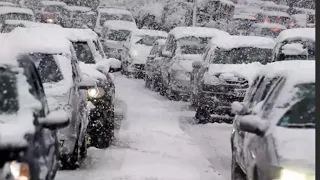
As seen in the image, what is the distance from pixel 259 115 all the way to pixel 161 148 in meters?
4.66

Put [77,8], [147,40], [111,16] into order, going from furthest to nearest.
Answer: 1. [77,8]
2. [111,16]
3. [147,40]

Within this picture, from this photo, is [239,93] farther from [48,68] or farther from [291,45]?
[48,68]

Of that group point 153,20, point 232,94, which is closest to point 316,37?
point 232,94

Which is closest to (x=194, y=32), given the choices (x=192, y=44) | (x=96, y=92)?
(x=192, y=44)

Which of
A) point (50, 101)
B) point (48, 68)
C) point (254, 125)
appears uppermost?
point (254, 125)

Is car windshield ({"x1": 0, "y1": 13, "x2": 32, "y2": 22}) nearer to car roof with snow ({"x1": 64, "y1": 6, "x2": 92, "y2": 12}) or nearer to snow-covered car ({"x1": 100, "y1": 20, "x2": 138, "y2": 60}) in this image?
snow-covered car ({"x1": 100, "y1": 20, "x2": 138, "y2": 60})

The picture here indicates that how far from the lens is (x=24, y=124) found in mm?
4883

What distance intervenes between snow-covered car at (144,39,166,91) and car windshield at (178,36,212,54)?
1.39 meters

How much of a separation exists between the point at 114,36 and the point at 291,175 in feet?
69.9

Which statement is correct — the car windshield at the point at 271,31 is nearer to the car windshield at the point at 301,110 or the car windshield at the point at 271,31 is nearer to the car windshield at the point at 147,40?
the car windshield at the point at 147,40

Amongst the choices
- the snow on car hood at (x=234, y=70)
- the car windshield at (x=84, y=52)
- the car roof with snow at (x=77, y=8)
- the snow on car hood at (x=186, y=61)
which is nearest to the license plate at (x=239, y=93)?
the snow on car hood at (x=234, y=70)

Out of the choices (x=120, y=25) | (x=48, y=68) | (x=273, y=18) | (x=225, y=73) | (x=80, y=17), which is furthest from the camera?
(x=80, y=17)

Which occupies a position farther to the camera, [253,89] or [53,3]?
[53,3]

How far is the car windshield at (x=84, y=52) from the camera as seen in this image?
10875mm
